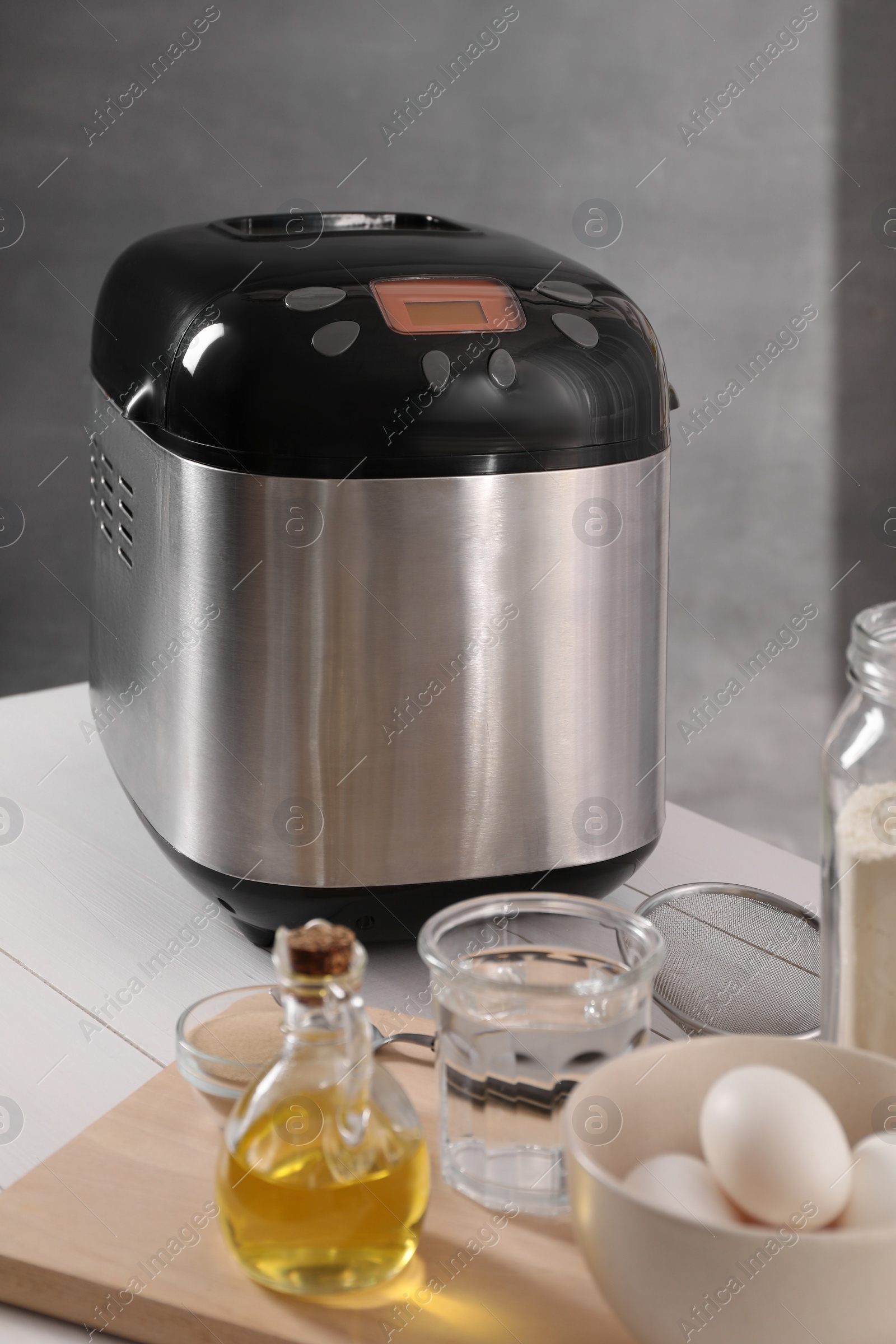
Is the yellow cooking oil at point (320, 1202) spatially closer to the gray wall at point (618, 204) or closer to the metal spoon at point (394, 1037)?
the metal spoon at point (394, 1037)

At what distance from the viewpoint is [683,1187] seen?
387 millimetres

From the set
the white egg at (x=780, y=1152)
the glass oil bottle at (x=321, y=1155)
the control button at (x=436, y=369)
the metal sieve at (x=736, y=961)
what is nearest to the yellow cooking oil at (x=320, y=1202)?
the glass oil bottle at (x=321, y=1155)

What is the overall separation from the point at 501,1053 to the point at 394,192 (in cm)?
171

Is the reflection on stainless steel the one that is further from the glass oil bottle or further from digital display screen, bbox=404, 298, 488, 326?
the glass oil bottle

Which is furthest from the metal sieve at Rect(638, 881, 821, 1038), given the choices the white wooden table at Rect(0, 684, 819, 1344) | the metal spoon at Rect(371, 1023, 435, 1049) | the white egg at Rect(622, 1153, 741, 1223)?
the white egg at Rect(622, 1153, 741, 1223)

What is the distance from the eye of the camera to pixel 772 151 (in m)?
2.17

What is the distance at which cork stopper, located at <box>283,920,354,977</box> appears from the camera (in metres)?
0.40

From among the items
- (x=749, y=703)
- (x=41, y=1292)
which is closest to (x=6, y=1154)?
(x=41, y=1292)

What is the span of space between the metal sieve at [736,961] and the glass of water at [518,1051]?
0.51 ft

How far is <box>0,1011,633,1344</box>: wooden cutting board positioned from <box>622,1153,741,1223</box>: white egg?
73 mm

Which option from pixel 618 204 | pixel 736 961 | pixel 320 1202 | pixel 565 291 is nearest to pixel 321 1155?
pixel 320 1202

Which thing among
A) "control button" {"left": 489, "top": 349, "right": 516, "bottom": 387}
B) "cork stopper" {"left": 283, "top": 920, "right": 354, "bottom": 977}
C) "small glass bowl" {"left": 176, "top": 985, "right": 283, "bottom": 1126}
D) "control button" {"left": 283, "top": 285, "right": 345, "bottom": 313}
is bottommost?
"small glass bowl" {"left": 176, "top": 985, "right": 283, "bottom": 1126}

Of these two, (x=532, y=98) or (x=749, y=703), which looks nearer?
(x=532, y=98)

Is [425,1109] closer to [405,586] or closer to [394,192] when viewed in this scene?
[405,586]
